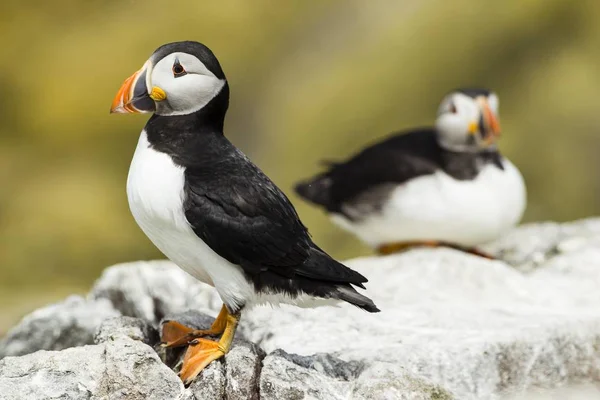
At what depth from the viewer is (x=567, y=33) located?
8.47m

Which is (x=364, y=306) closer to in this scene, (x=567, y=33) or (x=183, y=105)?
(x=183, y=105)

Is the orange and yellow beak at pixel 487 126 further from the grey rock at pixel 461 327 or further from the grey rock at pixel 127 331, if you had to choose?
the grey rock at pixel 127 331

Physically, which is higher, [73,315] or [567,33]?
[567,33]

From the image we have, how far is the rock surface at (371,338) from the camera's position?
275cm

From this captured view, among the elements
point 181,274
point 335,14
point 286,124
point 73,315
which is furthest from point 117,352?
point 335,14

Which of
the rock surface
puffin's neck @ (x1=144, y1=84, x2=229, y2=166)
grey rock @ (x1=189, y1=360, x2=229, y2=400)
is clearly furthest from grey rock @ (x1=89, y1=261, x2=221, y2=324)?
puffin's neck @ (x1=144, y1=84, x2=229, y2=166)

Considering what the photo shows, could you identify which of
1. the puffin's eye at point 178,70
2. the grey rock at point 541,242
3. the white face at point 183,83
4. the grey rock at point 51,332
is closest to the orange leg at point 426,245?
the grey rock at point 541,242

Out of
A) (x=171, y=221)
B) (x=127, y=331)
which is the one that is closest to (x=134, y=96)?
(x=171, y=221)

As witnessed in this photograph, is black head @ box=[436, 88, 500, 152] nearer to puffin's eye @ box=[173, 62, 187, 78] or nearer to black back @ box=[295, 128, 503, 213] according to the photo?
black back @ box=[295, 128, 503, 213]

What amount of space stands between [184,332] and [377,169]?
2.31 m

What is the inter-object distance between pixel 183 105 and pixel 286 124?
571cm

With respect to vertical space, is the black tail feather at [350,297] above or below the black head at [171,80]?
below

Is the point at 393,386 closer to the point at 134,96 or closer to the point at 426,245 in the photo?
the point at 134,96

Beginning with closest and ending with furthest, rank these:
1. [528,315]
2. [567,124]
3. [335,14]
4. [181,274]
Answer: [528,315] < [181,274] < [567,124] < [335,14]
